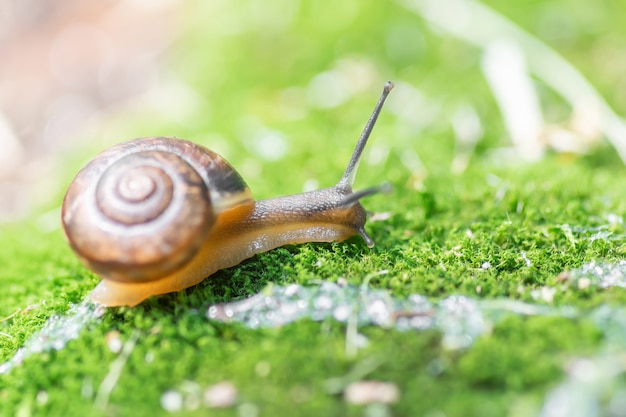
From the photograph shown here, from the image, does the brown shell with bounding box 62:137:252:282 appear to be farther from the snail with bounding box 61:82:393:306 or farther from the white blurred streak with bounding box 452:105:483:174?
the white blurred streak with bounding box 452:105:483:174

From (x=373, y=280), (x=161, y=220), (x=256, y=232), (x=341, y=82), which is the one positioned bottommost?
(x=373, y=280)

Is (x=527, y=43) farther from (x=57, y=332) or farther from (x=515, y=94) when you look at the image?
(x=57, y=332)

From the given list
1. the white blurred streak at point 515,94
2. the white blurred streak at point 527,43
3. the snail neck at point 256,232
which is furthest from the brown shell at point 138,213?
the white blurred streak at point 527,43

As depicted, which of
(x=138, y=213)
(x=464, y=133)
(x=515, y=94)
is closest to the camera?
(x=138, y=213)

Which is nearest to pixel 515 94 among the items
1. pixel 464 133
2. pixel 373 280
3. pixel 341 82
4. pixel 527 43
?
pixel 464 133

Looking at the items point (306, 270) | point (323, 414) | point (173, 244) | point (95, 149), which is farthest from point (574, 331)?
point (95, 149)

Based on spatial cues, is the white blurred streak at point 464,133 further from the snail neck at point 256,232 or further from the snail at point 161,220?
the snail at point 161,220

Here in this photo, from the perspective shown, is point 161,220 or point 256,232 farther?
point 256,232
